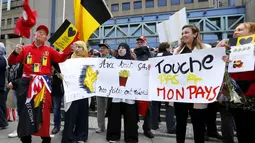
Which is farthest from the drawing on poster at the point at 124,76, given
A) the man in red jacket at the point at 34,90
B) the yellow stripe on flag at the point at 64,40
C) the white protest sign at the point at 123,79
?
the yellow stripe on flag at the point at 64,40

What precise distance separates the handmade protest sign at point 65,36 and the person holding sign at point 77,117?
2.73 ft

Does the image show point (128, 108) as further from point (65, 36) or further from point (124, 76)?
point (65, 36)

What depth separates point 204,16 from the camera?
18.6 m

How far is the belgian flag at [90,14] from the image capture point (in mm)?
4934

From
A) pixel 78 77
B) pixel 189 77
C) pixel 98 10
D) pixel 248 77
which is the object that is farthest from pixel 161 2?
pixel 248 77

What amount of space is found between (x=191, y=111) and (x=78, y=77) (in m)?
2.02

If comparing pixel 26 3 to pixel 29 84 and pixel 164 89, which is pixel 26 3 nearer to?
pixel 29 84

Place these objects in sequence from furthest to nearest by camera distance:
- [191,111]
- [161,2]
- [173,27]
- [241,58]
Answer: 1. [161,2]
2. [173,27]
3. [191,111]
4. [241,58]

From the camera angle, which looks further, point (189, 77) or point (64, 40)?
point (64, 40)

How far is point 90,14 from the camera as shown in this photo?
4.98m

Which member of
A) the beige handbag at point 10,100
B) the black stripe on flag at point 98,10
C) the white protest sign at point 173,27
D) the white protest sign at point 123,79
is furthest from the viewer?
the white protest sign at point 173,27

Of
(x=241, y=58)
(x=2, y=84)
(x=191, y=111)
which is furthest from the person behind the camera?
(x=2, y=84)

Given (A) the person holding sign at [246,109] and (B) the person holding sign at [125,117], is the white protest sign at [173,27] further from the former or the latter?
(A) the person holding sign at [246,109]

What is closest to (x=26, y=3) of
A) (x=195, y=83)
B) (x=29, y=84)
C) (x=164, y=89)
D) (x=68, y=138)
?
(x=29, y=84)
